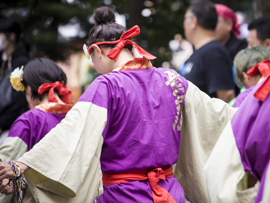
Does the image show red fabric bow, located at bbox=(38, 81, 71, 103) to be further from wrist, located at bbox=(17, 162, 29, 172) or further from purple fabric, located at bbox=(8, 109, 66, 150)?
wrist, located at bbox=(17, 162, 29, 172)

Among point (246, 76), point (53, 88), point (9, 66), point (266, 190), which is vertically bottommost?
point (9, 66)

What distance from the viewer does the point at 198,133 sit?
252 centimetres

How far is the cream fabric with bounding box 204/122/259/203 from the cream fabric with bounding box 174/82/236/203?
89 cm

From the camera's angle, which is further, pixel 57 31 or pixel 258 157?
pixel 57 31

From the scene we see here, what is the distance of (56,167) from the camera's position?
6.33 ft

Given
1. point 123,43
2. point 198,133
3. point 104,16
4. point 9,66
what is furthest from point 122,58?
point 9,66

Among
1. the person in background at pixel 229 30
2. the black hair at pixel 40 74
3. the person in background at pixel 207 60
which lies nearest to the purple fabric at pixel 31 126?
the black hair at pixel 40 74

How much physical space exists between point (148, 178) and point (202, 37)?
2.48 meters

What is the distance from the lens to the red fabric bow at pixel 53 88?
3055mm

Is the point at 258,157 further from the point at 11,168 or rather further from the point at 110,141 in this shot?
the point at 11,168

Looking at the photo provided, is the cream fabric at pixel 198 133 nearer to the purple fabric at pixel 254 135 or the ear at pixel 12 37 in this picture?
the purple fabric at pixel 254 135

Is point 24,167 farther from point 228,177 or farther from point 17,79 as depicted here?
point 17,79

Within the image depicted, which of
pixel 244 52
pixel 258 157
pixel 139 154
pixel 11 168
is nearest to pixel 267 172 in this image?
pixel 258 157

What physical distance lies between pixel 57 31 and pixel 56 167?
6451mm
